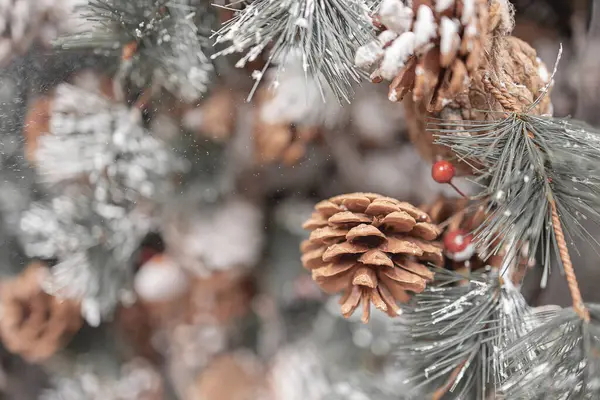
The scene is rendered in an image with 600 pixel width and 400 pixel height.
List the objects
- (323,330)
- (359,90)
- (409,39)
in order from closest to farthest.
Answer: (409,39) → (359,90) → (323,330)

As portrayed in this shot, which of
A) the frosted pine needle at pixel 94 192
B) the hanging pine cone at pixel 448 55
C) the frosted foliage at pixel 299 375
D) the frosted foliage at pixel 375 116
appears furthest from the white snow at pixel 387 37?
the frosted foliage at pixel 299 375

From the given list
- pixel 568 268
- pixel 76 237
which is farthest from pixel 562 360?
pixel 76 237

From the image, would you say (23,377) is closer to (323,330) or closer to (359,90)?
(323,330)

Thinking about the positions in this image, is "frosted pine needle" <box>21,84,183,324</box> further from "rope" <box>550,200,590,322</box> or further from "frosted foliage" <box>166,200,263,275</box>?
"rope" <box>550,200,590,322</box>

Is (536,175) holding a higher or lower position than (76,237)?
higher

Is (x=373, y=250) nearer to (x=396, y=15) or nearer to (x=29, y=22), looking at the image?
(x=396, y=15)

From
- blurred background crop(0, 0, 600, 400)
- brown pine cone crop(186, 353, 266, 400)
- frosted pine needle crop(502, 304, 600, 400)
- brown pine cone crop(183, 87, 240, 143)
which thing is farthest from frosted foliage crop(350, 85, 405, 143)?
brown pine cone crop(186, 353, 266, 400)

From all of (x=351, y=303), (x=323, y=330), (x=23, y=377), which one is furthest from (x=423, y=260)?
(x=23, y=377)
